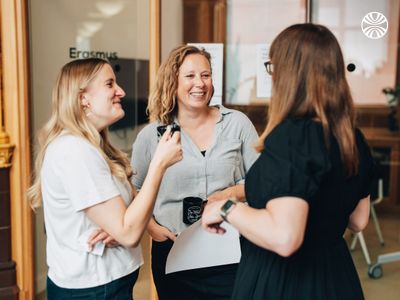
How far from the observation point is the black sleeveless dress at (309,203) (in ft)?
4.18

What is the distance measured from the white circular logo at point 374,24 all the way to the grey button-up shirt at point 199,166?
107cm

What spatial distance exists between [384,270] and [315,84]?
2633mm

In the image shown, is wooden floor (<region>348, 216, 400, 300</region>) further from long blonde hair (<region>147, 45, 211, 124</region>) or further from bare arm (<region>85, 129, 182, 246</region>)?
bare arm (<region>85, 129, 182, 246</region>)

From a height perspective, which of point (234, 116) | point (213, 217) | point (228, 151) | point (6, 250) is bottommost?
point (6, 250)

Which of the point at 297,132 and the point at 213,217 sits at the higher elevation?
the point at 297,132

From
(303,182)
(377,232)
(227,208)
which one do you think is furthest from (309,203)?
(377,232)

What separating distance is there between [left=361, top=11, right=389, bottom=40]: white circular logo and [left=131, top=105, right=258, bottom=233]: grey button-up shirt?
1.07 meters

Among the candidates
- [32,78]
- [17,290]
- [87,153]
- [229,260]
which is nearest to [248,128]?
[229,260]

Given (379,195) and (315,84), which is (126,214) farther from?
(379,195)

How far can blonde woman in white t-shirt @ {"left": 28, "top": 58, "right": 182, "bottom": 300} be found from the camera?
1543 mm

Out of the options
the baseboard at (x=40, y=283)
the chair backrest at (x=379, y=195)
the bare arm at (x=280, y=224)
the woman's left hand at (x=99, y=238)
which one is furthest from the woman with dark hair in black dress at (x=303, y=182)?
the chair backrest at (x=379, y=195)

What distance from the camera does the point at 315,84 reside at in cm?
133

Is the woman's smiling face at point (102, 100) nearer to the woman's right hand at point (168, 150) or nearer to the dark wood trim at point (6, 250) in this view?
the woman's right hand at point (168, 150)

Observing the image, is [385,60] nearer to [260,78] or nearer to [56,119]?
[260,78]
